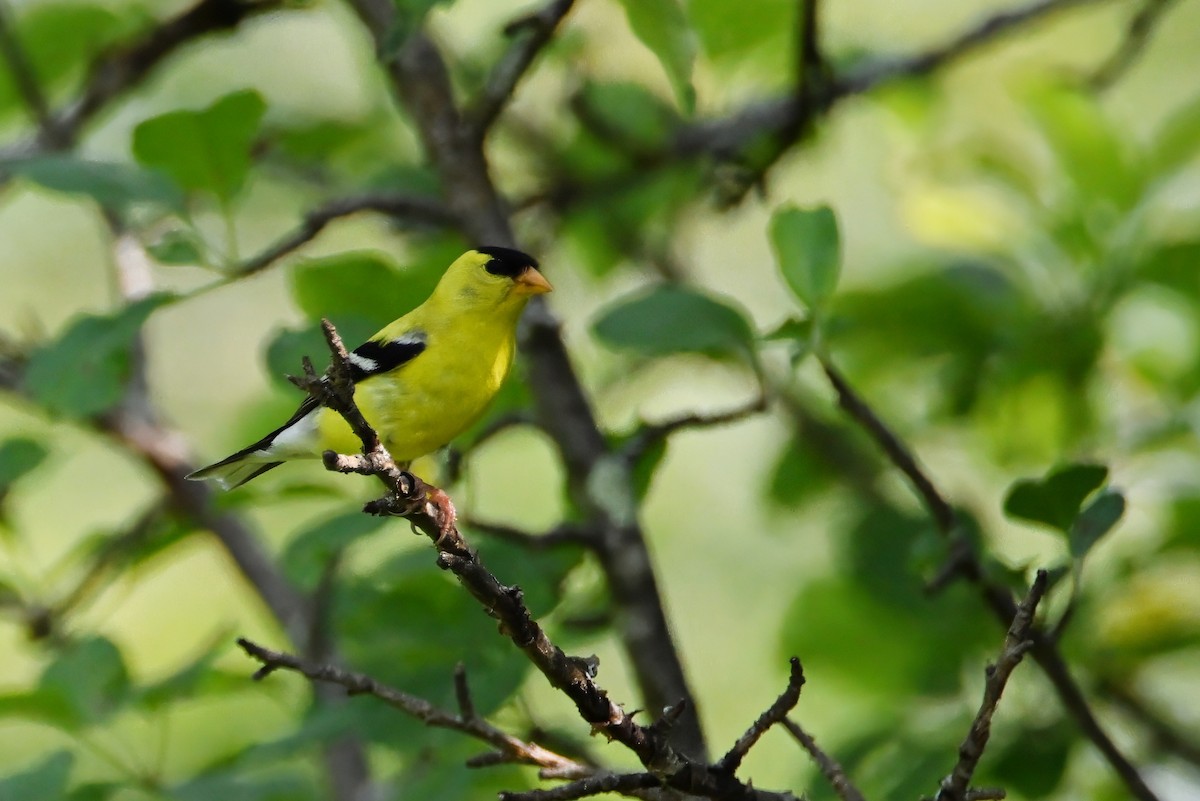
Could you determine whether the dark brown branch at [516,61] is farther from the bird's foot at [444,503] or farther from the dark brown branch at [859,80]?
the dark brown branch at [859,80]

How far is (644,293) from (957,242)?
99 centimetres

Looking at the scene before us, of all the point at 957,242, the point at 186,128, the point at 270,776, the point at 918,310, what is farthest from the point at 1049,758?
the point at 186,128

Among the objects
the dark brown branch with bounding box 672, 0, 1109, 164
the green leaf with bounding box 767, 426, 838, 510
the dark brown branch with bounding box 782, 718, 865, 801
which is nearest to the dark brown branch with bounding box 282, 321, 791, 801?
the dark brown branch with bounding box 782, 718, 865, 801

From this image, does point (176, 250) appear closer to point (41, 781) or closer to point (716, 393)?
point (41, 781)

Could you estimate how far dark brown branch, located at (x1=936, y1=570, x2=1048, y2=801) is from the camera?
1.28 metres

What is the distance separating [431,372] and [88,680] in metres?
0.78

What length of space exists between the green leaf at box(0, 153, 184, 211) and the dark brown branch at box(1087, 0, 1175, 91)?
6.51 feet

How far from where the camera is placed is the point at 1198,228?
2.88 metres

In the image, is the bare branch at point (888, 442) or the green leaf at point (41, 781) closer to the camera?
the bare branch at point (888, 442)

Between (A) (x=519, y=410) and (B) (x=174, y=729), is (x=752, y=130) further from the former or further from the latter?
(B) (x=174, y=729)

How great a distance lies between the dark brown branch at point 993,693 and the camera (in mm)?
1278

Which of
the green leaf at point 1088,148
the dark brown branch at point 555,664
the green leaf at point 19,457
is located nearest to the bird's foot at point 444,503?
the dark brown branch at point 555,664

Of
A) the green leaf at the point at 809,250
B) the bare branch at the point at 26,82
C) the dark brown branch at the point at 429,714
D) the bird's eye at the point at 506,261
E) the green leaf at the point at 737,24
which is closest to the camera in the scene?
the dark brown branch at the point at 429,714

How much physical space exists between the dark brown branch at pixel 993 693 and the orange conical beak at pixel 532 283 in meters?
1.52
